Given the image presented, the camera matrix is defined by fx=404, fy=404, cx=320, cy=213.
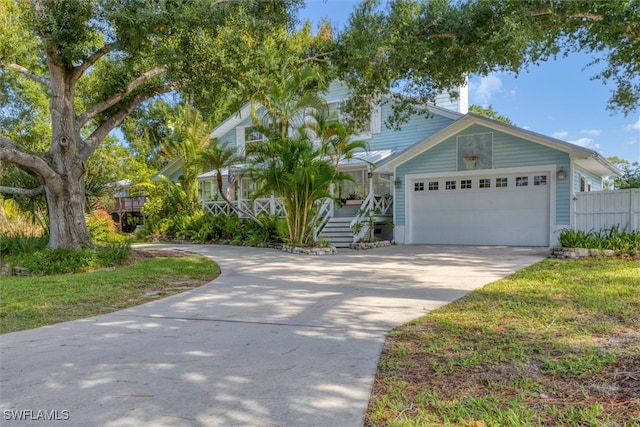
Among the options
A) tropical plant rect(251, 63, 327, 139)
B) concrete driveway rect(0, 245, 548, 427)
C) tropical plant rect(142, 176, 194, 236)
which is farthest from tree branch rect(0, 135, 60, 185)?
tropical plant rect(142, 176, 194, 236)

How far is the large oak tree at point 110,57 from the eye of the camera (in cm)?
756

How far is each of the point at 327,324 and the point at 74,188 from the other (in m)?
7.44

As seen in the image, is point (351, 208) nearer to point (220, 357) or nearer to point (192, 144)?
point (192, 144)

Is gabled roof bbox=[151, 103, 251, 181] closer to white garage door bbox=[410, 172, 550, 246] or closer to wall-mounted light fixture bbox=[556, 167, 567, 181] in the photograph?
white garage door bbox=[410, 172, 550, 246]

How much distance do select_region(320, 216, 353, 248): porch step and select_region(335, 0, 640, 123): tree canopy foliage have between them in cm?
520

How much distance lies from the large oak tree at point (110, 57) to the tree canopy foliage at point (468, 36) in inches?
84.3

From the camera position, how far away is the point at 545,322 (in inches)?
152

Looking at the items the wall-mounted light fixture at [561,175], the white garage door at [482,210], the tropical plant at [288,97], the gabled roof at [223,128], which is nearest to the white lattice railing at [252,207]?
the tropical plant at [288,97]

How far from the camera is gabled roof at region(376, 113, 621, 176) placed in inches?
422

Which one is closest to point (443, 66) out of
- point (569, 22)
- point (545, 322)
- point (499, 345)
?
point (569, 22)

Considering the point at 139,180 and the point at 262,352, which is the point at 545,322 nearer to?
the point at 262,352

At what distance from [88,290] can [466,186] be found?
1099cm

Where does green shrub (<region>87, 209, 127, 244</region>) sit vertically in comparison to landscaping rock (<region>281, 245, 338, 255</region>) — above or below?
above

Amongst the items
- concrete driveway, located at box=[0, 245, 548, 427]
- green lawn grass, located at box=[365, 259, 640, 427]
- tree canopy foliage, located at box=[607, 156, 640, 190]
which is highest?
tree canopy foliage, located at box=[607, 156, 640, 190]
